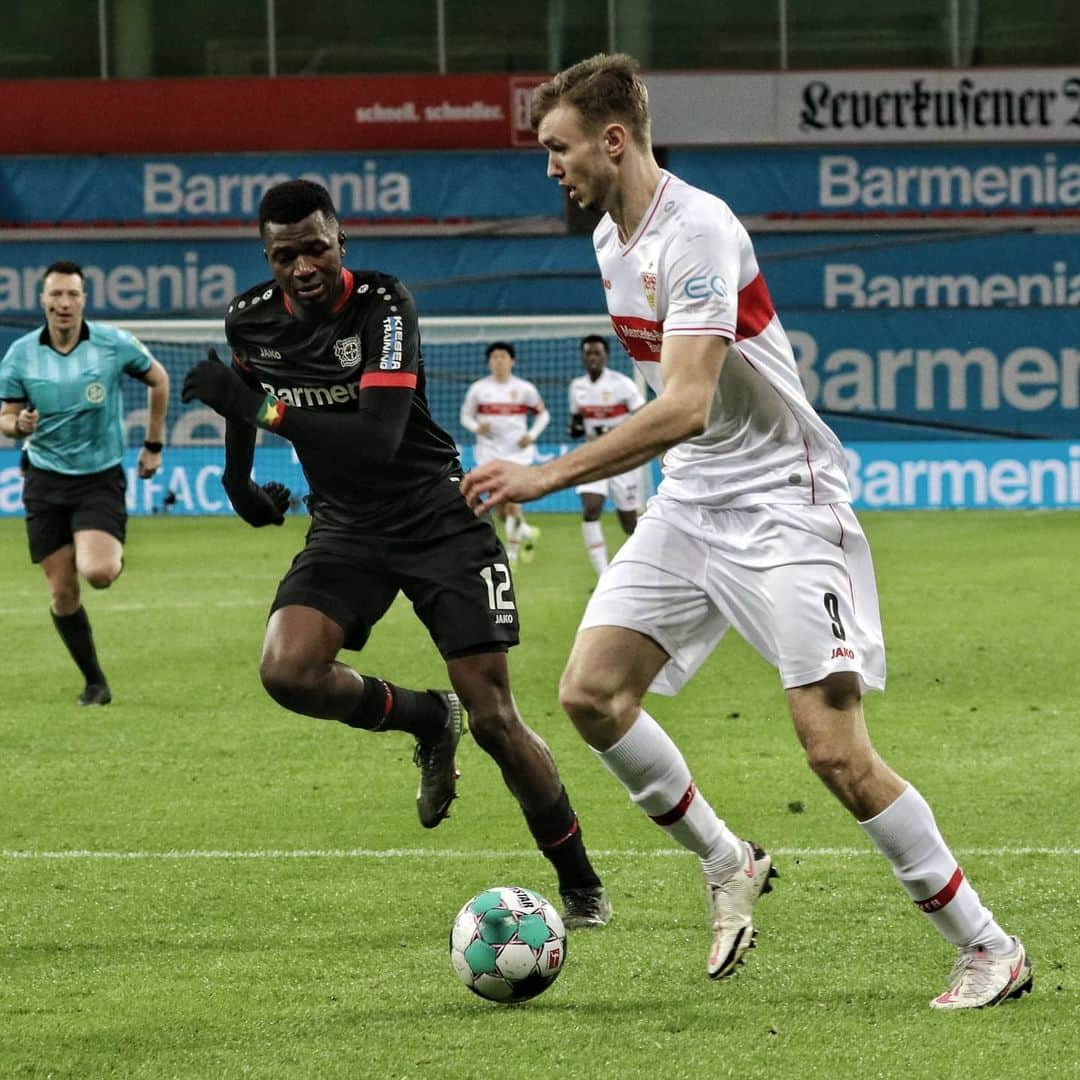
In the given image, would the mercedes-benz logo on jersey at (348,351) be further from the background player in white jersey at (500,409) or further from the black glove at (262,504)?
the background player in white jersey at (500,409)

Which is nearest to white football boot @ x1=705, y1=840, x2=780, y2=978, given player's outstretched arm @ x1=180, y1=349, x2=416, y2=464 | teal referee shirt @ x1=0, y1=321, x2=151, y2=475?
player's outstretched arm @ x1=180, y1=349, x2=416, y2=464

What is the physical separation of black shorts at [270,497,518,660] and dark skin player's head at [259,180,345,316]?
73 cm

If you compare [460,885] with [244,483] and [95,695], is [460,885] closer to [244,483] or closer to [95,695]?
[244,483]

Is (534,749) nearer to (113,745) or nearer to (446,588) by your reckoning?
(446,588)

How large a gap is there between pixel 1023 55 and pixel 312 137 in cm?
1021

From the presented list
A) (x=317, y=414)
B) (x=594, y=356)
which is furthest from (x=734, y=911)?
(x=594, y=356)

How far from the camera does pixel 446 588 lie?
5.63 m

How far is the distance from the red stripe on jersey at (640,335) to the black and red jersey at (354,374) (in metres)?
0.89

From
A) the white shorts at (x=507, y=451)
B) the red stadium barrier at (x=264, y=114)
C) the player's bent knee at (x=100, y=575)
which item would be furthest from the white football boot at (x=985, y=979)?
the red stadium barrier at (x=264, y=114)

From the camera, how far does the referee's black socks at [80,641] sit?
31.4 ft

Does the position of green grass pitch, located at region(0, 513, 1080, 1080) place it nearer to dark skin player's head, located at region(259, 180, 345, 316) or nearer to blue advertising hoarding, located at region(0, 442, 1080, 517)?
dark skin player's head, located at region(259, 180, 345, 316)

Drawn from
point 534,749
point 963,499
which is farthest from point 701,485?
point 963,499

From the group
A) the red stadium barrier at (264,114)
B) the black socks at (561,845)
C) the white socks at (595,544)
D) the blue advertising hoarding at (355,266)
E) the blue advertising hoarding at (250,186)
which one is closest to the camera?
the black socks at (561,845)

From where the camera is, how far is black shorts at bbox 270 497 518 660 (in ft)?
18.4
